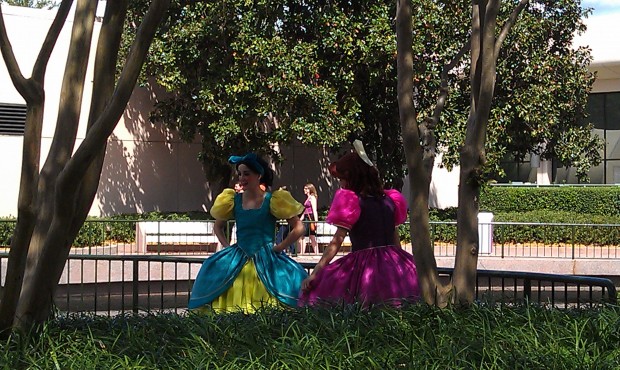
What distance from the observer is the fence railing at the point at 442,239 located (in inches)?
722

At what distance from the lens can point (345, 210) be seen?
25.3 feet

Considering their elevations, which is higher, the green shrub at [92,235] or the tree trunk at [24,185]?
the tree trunk at [24,185]

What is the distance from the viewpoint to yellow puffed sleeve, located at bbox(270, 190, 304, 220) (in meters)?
8.25

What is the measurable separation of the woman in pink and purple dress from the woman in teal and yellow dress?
1.32 ft

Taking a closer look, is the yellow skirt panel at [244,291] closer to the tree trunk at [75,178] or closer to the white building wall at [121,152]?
the tree trunk at [75,178]

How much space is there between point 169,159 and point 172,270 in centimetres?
1199

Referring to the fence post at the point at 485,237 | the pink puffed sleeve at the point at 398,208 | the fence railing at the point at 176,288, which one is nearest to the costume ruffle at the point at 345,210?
the pink puffed sleeve at the point at 398,208

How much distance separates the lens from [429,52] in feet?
74.7

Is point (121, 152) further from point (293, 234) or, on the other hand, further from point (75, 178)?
point (75, 178)

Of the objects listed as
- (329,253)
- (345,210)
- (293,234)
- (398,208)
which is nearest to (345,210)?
(345,210)

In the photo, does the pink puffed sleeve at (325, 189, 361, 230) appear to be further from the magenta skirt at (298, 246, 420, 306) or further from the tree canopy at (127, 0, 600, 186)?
the tree canopy at (127, 0, 600, 186)

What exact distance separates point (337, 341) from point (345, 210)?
9.18 feet

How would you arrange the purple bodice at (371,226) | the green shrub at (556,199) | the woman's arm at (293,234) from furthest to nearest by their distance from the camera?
the green shrub at (556,199) → the woman's arm at (293,234) → the purple bodice at (371,226)

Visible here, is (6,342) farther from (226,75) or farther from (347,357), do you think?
(226,75)
